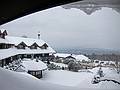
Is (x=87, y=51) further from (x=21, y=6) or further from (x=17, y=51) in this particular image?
(x=21, y=6)

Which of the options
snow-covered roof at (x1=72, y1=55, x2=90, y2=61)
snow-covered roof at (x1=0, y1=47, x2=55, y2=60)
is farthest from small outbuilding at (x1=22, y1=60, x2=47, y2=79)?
snow-covered roof at (x1=72, y1=55, x2=90, y2=61)

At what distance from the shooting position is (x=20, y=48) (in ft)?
10.2

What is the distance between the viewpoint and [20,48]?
312cm

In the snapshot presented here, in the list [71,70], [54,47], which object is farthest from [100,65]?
[54,47]

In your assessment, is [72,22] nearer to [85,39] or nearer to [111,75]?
[85,39]

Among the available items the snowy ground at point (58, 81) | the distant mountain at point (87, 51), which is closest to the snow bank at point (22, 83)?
the snowy ground at point (58, 81)

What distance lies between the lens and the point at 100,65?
3057 millimetres

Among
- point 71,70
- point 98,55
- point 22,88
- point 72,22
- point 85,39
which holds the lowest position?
point 22,88

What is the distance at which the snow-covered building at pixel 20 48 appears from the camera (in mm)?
3062

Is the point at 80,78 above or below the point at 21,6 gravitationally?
below

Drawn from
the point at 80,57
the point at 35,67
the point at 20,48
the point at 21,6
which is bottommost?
the point at 35,67

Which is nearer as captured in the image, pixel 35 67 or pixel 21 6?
pixel 21 6

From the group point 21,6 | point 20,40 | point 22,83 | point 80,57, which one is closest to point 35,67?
point 22,83

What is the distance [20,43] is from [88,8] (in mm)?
962
